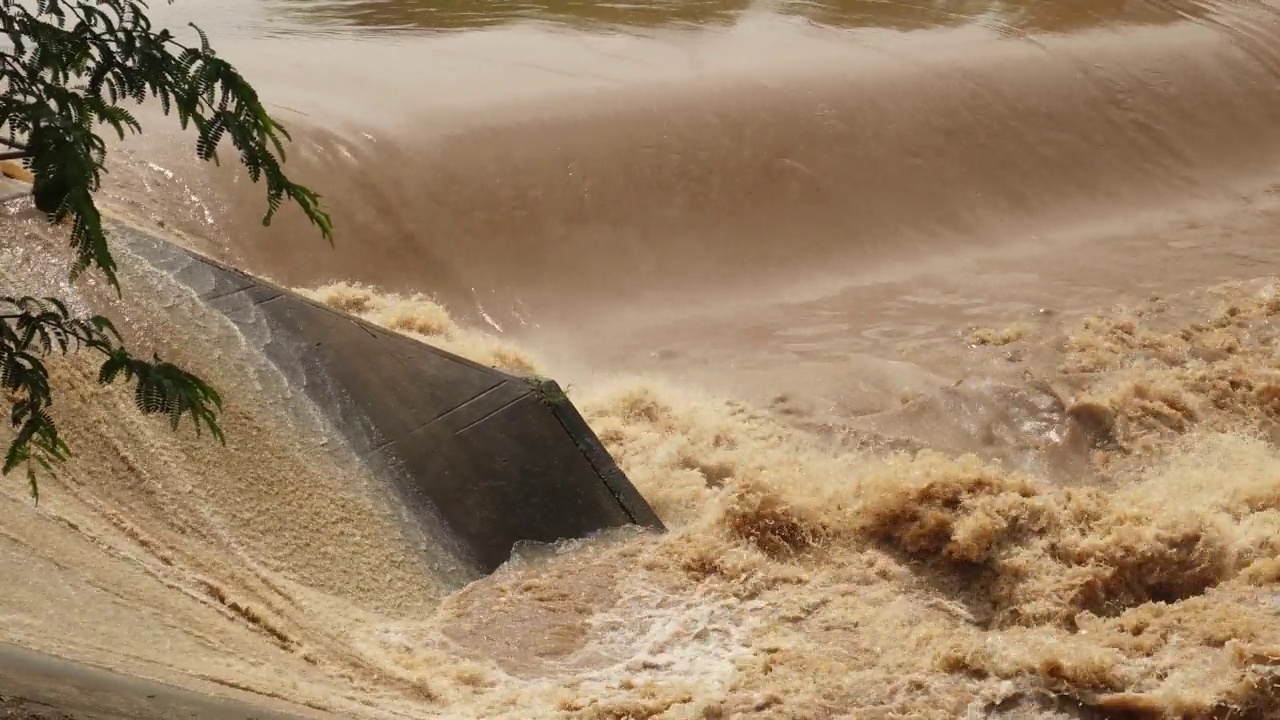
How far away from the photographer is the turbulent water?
4543 mm

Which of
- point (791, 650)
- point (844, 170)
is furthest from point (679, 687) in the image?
point (844, 170)

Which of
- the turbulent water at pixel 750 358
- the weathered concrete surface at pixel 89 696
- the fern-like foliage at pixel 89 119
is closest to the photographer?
the fern-like foliage at pixel 89 119

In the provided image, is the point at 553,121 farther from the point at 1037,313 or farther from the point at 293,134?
the point at 1037,313

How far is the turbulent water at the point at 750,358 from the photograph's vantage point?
4543mm

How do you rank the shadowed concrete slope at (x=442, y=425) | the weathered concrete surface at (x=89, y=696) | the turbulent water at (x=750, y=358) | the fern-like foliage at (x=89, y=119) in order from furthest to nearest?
the shadowed concrete slope at (x=442, y=425)
the turbulent water at (x=750, y=358)
the weathered concrete surface at (x=89, y=696)
the fern-like foliage at (x=89, y=119)

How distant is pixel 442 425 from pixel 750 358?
9.37ft

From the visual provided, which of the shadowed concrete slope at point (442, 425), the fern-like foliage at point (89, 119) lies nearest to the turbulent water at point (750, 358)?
the shadowed concrete slope at point (442, 425)

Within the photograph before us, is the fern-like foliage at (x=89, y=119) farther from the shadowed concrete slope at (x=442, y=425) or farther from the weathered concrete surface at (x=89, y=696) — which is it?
the shadowed concrete slope at (x=442, y=425)

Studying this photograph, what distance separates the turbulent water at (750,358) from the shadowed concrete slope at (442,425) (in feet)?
0.45

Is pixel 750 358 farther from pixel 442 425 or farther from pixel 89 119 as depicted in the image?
pixel 89 119

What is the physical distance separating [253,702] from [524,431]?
2370 mm

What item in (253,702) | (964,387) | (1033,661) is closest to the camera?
(253,702)

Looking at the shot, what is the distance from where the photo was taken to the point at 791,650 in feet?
16.2

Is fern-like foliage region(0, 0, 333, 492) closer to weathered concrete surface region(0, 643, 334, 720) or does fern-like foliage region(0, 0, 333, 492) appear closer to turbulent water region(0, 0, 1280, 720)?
weathered concrete surface region(0, 643, 334, 720)
